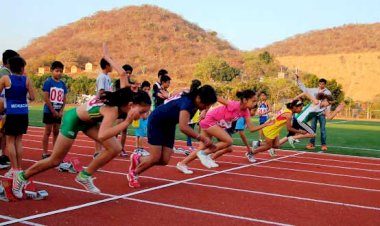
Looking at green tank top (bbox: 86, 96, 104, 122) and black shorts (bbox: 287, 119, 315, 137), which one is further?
black shorts (bbox: 287, 119, 315, 137)

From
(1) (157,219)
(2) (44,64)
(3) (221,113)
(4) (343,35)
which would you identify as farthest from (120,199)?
(4) (343,35)

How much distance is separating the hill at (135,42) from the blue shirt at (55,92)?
A: 78.8 m

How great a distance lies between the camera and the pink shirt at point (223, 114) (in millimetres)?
8148

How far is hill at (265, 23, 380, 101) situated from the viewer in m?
81.1

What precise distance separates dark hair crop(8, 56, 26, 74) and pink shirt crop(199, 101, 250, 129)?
10.7 feet

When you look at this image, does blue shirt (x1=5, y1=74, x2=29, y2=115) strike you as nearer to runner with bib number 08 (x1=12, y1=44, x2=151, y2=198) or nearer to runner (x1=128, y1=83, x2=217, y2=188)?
runner with bib number 08 (x1=12, y1=44, x2=151, y2=198)

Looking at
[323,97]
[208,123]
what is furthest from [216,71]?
[208,123]

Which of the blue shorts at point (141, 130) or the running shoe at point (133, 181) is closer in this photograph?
the running shoe at point (133, 181)

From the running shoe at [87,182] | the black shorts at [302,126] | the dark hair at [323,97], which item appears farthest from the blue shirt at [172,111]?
the dark hair at [323,97]

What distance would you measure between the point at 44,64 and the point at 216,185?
10123 cm

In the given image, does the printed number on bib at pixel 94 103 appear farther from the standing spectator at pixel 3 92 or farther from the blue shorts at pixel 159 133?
the standing spectator at pixel 3 92

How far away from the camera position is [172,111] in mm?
6254

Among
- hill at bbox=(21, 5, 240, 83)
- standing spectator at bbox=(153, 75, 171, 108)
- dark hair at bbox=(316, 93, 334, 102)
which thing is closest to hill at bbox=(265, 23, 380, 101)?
hill at bbox=(21, 5, 240, 83)

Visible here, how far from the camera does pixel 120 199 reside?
5609 millimetres
